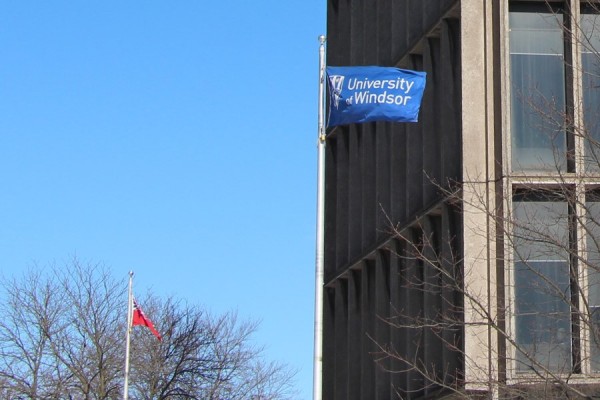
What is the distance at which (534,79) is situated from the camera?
25.6m

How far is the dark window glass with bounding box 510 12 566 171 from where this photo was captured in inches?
991

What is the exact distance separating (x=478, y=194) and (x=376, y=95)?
3305 millimetres

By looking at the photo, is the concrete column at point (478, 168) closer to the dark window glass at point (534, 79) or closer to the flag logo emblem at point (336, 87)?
the dark window glass at point (534, 79)

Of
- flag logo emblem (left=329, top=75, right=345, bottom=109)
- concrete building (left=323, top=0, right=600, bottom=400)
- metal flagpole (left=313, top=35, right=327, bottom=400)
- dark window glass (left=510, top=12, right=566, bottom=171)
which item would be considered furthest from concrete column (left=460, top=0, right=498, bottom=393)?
flag logo emblem (left=329, top=75, right=345, bottom=109)

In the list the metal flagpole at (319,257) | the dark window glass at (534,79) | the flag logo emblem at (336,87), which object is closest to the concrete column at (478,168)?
the dark window glass at (534,79)

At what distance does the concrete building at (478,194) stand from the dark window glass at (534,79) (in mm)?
27

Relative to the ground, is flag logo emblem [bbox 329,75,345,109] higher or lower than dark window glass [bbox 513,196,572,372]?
higher

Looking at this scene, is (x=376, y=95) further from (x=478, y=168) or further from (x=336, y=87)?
(x=478, y=168)

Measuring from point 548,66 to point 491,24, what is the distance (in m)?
1.38

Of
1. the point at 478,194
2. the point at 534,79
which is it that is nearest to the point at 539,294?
the point at 478,194

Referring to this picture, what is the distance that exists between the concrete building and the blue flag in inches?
96.2

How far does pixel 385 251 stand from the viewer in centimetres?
2933

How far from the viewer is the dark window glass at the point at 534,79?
991 inches

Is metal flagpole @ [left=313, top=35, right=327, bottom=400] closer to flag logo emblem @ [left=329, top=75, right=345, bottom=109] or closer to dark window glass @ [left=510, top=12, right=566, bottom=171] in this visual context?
flag logo emblem @ [left=329, top=75, right=345, bottom=109]
